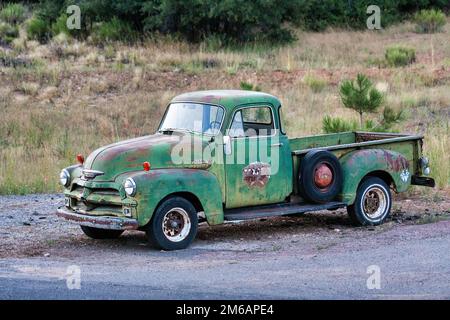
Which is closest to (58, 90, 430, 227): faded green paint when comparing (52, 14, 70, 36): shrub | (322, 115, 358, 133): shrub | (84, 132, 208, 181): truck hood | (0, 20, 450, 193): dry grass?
(84, 132, 208, 181): truck hood

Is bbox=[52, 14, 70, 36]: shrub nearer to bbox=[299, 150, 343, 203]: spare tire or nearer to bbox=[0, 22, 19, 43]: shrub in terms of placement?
bbox=[0, 22, 19, 43]: shrub

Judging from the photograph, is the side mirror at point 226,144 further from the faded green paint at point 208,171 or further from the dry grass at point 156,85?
the dry grass at point 156,85

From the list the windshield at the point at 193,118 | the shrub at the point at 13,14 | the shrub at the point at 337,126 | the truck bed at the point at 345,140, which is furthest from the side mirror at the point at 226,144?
the shrub at the point at 13,14

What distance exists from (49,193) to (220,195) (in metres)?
5.92

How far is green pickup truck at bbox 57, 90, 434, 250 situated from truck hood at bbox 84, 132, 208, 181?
12 millimetres

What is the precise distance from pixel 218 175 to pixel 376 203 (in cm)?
264

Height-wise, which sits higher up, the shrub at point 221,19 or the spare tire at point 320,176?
the shrub at point 221,19

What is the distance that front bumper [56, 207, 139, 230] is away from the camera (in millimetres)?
11422

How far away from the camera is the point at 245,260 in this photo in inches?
441

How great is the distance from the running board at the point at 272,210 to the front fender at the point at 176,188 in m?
0.32

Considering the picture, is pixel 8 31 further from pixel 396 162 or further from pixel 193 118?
pixel 396 162

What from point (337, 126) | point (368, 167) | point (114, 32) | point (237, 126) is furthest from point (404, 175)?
point (114, 32)

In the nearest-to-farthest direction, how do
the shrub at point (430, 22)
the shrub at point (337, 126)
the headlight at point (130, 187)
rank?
the headlight at point (130, 187)
the shrub at point (337, 126)
the shrub at point (430, 22)

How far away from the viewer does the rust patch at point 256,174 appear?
1242 cm
